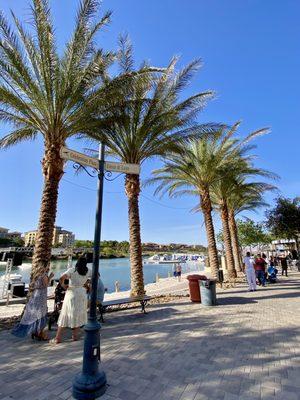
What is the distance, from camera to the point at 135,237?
1102cm

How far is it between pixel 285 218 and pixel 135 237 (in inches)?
707

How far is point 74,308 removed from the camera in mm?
5461

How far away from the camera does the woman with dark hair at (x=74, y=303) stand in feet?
17.8

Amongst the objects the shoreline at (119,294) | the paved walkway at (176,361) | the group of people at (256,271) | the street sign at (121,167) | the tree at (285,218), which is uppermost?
the tree at (285,218)

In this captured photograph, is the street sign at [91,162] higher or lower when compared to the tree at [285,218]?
lower

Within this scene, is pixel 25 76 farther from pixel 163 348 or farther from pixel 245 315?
pixel 245 315

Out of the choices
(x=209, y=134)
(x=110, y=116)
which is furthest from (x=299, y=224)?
(x=110, y=116)

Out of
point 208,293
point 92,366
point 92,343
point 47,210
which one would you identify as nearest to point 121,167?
point 92,343

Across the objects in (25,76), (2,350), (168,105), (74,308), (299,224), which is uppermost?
(168,105)

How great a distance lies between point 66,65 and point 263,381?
878cm

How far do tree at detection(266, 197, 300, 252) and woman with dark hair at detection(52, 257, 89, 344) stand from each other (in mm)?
22603

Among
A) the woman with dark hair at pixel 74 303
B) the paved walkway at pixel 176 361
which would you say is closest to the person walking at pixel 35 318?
the paved walkway at pixel 176 361

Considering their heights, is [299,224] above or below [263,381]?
above

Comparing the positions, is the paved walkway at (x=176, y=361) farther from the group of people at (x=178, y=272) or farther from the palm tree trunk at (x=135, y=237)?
the group of people at (x=178, y=272)
